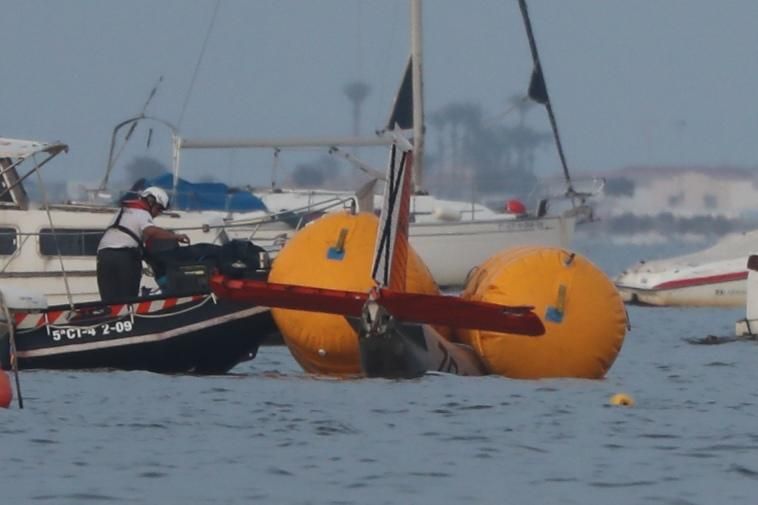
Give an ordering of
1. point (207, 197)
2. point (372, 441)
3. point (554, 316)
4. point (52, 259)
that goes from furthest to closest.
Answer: point (207, 197)
point (52, 259)
point (554, 316)
point (372, 441)

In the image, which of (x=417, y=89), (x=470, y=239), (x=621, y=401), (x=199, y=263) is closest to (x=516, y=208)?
(x=470, y=239)

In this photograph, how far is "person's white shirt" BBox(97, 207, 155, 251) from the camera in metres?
22.1

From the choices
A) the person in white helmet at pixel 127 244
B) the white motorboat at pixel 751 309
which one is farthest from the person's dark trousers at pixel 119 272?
the white motorboat at pixel 751 309

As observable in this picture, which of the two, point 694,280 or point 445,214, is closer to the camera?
point 694,280

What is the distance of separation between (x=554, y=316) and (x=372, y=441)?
4.12m

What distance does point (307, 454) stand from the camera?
1595 cm

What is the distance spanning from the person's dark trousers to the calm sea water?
1029 millimetres

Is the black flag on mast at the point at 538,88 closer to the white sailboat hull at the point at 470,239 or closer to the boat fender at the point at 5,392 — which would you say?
the white sailboat hull at the point at 470,239

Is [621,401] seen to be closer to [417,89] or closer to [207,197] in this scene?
[207,197]

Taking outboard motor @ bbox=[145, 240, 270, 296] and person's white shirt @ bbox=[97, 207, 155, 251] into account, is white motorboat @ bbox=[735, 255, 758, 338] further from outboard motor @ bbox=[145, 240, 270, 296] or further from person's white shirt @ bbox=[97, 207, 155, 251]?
person's white shirt @ bbox=[97, 207, 155, 251]

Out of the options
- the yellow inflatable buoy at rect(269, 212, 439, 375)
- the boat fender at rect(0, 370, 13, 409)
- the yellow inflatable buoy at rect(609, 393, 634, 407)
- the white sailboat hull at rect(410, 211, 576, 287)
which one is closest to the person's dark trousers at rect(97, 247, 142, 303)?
the yellow inflatable buoy at rect(269, 212, 439, 375)

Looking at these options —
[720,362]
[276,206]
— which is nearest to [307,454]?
[720,362]

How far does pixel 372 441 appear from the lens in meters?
16.8

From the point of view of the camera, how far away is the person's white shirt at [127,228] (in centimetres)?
2214
